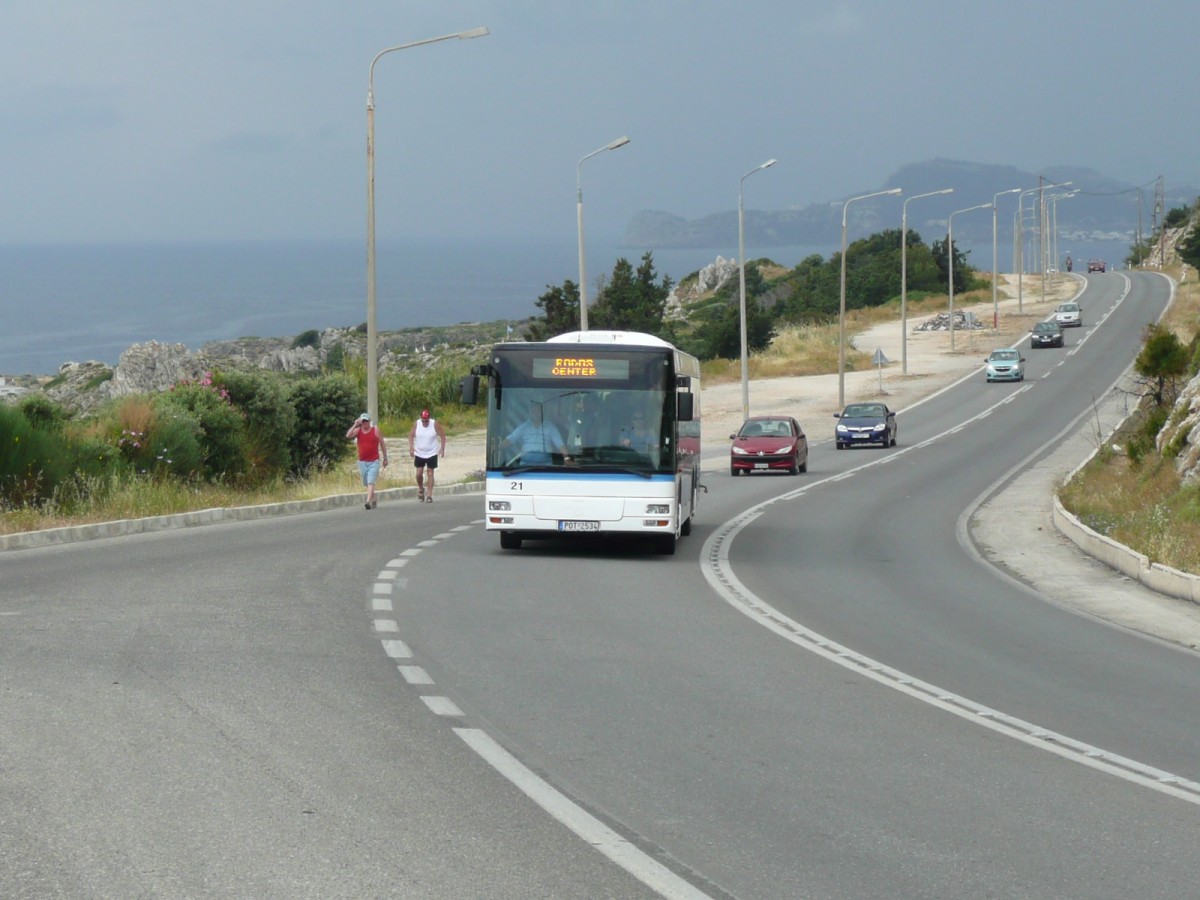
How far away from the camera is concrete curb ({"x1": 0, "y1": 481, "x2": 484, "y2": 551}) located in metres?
19.2

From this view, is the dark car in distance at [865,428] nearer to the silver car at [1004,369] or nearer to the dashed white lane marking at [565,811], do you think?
the silver car at [1004,369]

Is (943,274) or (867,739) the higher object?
(943,274)

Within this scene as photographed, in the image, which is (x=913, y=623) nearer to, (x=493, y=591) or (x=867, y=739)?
(x=493, y=591)

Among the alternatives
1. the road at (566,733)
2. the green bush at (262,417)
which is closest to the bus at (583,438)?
the road at (566,733)

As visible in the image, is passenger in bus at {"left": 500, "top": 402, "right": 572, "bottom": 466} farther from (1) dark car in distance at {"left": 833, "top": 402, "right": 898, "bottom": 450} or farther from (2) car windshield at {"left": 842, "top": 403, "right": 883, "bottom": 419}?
(2) car windshield at {"left": 842, "top": 403, "right": 883, "bottom": 419}

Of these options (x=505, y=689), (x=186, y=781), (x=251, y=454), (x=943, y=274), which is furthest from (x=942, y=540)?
(x=943, y=274)

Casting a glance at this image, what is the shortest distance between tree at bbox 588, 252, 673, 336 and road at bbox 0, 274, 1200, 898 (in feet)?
245

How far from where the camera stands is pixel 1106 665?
41.7 ft

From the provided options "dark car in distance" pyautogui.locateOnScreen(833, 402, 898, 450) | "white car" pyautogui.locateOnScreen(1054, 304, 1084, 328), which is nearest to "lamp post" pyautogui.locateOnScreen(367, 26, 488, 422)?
"dark car in distance" pyautogui.locateOnScreen(833, 402, 898, 450)

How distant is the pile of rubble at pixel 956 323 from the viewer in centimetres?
10888

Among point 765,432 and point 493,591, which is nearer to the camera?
point 493,591

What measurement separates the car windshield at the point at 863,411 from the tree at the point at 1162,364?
17.4 meters

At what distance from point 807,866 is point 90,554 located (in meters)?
13.4

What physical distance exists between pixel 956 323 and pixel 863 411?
6112 cm
